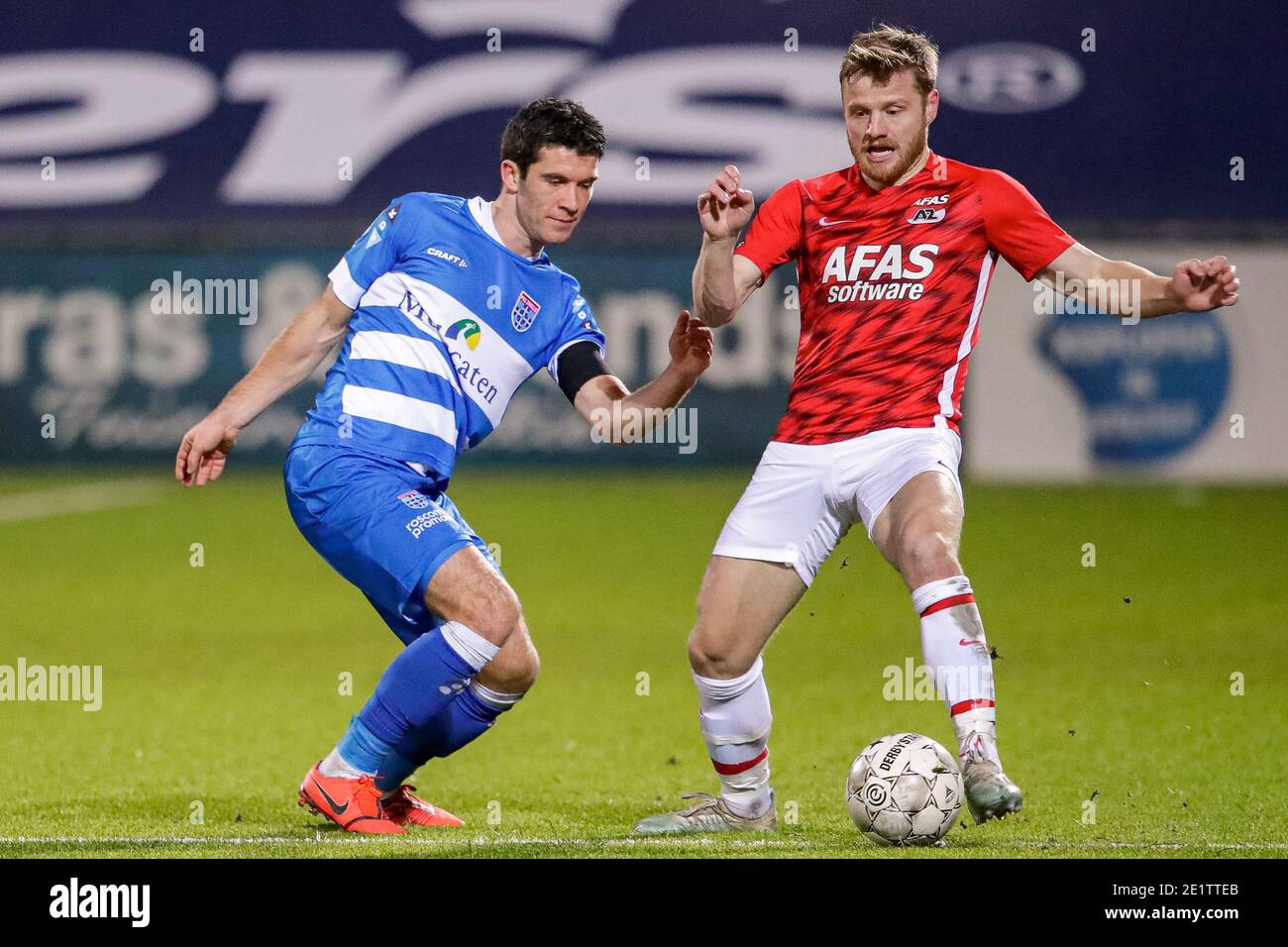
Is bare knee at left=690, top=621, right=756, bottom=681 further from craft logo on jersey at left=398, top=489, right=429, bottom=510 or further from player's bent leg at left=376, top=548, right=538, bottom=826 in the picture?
craft logo on jersey at left=398, top=489, right=429, bottom=510

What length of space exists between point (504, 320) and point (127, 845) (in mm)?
2052

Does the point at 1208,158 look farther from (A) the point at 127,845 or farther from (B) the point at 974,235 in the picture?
(A) the point at 127,845

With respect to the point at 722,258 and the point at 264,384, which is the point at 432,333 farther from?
the point at 722,258

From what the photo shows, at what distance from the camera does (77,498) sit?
18234 mm

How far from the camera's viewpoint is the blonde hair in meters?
5.57

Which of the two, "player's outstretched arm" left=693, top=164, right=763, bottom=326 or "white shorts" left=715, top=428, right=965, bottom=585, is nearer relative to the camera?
"player's outstretched arm" left=693, top=164, right=763, bottom=326

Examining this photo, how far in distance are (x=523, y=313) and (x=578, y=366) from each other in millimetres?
254

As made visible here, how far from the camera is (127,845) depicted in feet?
17.6

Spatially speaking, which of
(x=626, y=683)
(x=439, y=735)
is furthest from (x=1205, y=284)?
(x=626, y=683)

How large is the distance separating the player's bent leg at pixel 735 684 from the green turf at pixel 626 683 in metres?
0.21

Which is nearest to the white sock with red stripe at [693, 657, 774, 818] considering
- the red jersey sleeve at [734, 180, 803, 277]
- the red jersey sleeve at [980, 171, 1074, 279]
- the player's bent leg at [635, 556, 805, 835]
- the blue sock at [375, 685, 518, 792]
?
the player's bent leg at [635, 556, 805, 835]

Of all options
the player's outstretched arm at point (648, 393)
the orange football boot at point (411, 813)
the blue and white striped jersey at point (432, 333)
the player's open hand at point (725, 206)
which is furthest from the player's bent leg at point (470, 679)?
the player's open hand at point (725, 206)
